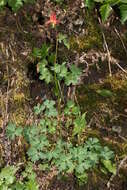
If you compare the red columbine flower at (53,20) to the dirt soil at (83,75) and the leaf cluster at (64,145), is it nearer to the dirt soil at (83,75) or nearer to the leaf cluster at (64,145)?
the dirt soil at (83,75)

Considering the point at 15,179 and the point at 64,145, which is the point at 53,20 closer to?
the point at 64,145

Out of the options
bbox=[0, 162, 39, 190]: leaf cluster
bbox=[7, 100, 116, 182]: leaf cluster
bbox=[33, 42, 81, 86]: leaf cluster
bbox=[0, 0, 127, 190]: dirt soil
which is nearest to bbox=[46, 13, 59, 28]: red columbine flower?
bbox=[0, 0, 127, 190]: dirt soil

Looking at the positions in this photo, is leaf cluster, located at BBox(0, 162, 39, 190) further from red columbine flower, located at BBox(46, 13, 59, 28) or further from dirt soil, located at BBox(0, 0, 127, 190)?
red columbine flower, located at BBox(46, 13, 59, 28)

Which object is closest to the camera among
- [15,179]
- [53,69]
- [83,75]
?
A: [15,179]

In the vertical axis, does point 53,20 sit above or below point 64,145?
above

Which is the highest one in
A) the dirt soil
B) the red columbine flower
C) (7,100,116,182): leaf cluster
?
the red columbine flower

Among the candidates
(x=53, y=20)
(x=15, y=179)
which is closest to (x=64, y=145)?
(x=15, y=179)

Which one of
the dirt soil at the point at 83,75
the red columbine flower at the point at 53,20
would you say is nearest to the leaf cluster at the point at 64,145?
the dirt soil at the point at 83,75

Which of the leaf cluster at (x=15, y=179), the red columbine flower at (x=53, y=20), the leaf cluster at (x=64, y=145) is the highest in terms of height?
the red columbine flower at (x=53, y=20)

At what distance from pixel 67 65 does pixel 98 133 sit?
61cm

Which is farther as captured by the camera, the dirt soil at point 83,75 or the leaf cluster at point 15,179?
the dirt soil at point 83,75

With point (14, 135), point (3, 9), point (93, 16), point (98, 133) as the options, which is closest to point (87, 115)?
point (98, 133)

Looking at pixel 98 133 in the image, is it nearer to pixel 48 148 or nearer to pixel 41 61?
pixel 48 148

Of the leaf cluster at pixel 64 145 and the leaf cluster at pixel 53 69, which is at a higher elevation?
the leaf cluster at pixel 53 69
